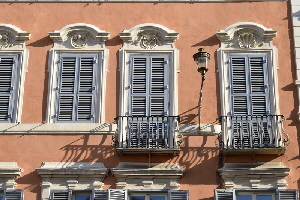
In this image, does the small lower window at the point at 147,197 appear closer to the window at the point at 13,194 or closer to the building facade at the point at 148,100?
the building facade at the point at 148,100

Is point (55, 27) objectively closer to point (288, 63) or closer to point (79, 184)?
point (79, 184)

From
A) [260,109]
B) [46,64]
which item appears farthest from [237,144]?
[46,64]

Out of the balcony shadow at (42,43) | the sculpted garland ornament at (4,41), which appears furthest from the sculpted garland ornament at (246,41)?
the sculpted garland ornament at (4,41)

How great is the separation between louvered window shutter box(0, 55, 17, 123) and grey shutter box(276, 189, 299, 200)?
6.39m

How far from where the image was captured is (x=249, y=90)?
17203 millimetres

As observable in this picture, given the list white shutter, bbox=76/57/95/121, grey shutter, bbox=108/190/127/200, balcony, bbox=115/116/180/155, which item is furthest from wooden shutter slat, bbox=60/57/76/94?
grey shutter, bbox=108/190/127/200

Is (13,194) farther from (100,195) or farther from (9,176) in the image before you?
(100,195)

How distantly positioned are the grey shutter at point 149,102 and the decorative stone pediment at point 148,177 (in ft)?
2.00

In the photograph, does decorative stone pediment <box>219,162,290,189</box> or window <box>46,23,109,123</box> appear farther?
window <box>46,23,109,123</box>

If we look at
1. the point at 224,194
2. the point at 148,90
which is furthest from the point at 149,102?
the point at 224,194

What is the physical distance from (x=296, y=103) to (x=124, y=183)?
4.47m

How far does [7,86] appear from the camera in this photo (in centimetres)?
1725

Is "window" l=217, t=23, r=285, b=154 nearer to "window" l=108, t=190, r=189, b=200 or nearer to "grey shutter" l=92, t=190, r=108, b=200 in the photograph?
"window" l=108, t=190, r=189, b=200

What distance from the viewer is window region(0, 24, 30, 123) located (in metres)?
17.0
